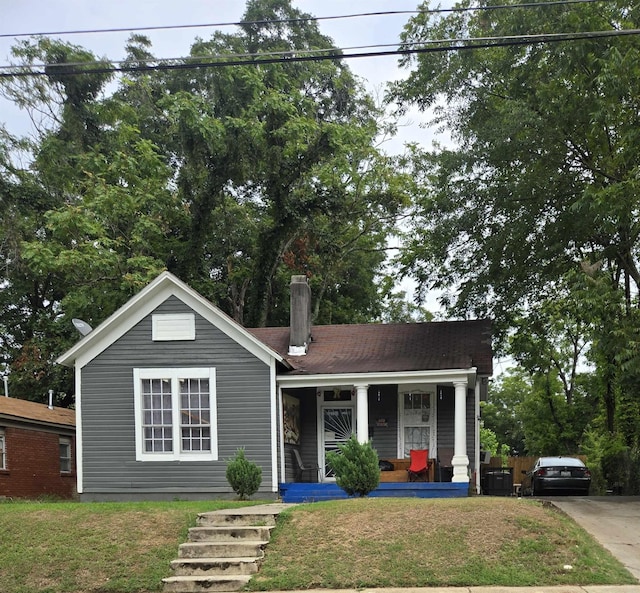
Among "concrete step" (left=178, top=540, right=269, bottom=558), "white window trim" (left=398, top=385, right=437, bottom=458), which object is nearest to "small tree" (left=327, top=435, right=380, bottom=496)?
"concrete step" (left=178, top=540, right=269, bottom=558)

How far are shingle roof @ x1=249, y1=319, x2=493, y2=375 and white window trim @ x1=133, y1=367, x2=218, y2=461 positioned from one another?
2.11m

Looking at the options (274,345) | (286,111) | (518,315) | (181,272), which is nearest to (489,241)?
(518,315)

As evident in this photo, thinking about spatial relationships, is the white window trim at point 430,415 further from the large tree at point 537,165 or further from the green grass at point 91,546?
the green grass at point 91,546

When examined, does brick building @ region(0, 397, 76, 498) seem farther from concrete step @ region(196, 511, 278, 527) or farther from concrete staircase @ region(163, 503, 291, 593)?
concrete staircase @ region(163, 503, 291, 593)

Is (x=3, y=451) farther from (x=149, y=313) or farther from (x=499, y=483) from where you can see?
(x=499, y=483)

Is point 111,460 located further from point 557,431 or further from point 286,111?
point 557,431

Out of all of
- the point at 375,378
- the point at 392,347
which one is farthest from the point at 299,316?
the point at 375,378

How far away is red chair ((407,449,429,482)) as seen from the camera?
1620cm

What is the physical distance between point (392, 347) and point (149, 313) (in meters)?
6.19

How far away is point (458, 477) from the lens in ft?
50.8

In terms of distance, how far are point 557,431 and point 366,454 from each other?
25766 mm

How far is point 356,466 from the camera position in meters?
12.5

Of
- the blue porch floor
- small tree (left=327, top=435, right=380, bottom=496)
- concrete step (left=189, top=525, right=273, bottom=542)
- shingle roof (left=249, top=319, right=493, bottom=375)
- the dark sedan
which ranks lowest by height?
the dark sedan

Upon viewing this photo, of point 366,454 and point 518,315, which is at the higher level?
point 518,315
